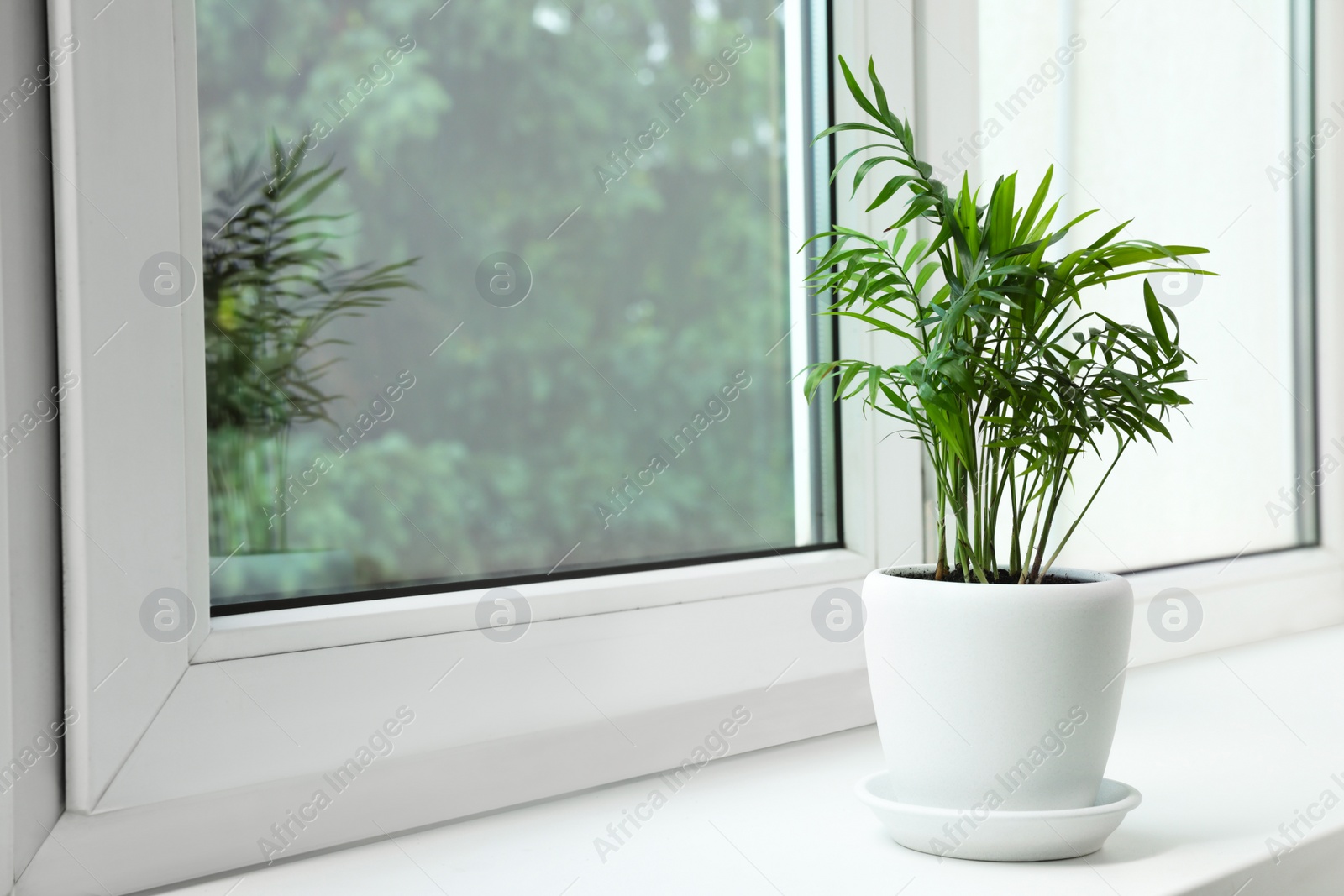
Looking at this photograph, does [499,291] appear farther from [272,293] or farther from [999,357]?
[999,357]

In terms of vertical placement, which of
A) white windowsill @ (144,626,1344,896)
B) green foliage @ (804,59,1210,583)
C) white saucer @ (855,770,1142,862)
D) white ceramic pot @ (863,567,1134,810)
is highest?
green foliage @ (804,59,1210,583)

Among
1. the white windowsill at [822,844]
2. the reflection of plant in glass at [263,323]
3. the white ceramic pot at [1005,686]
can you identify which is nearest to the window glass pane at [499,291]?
the reflection of plant in glass at [263,323]

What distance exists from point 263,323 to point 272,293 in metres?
0.02

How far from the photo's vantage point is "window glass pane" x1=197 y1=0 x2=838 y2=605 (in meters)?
0.67

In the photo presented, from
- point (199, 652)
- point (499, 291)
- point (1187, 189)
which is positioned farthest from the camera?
point (1187, 189)

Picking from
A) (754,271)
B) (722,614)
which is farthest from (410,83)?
(722,614)

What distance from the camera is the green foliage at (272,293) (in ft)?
2.14

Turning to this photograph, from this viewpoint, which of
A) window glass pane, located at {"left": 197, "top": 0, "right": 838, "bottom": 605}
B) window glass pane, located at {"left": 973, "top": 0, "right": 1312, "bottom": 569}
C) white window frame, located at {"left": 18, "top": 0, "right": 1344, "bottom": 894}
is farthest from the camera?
window glass pane, located at {"left": 973, "top": 0, "right": 1312, "bottom": 569}

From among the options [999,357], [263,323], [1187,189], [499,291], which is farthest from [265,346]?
[1187,189]

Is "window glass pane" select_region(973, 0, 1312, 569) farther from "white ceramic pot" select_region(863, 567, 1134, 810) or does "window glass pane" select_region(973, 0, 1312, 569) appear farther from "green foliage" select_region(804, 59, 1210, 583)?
"white ceramic pot" select_region(863, 567, 1134, 810)

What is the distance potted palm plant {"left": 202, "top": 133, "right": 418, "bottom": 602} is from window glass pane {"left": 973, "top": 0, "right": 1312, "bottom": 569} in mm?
679

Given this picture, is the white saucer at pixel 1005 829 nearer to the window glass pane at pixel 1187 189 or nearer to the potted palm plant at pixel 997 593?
the potted palm plant at pixel 997 593

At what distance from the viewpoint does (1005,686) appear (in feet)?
1.99

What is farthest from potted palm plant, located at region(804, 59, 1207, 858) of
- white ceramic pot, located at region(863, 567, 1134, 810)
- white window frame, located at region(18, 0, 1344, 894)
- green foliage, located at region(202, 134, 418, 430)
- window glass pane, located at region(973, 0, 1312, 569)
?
window glass pane, located at region(973, 0, 1312, 569)
